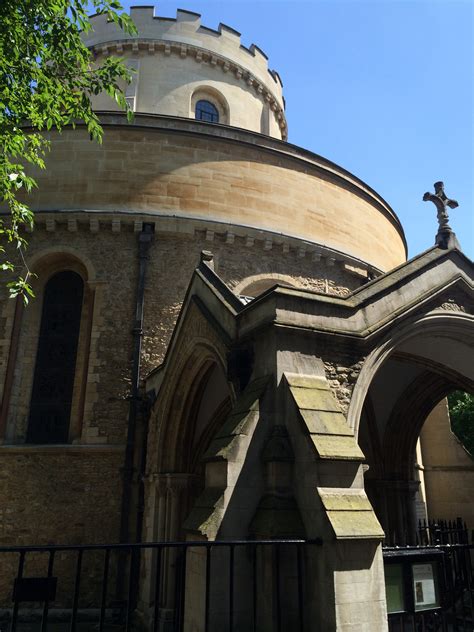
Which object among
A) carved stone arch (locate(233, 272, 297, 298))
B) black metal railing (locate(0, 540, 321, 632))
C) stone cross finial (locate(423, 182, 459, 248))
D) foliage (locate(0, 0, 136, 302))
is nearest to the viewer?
black metal railing (locate(0, 540, 321, 632))

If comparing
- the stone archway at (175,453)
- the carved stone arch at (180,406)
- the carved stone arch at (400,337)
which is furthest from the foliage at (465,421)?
the carved stone arch at (180,406)

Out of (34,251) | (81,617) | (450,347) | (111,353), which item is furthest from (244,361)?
(34,251)

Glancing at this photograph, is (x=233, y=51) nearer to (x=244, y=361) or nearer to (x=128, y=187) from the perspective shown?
(x=128, y=187)

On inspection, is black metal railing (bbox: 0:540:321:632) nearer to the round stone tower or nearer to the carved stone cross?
the round stone tower

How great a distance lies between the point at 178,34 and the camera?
20.3m

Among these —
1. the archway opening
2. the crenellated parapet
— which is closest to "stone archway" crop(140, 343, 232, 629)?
the archway opening

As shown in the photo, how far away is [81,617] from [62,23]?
34.4 ft

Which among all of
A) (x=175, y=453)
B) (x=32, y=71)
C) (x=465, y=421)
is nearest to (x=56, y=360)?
(x=175, y=453)

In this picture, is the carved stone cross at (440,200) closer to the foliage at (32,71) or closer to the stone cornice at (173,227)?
the stone cornice at (173,227)

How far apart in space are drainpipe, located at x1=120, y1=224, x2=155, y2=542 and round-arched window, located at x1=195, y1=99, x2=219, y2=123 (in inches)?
384

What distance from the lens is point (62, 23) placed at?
7672mm

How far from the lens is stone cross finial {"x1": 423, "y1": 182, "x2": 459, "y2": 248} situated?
8359mm

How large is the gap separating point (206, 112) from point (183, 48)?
8.80 feet

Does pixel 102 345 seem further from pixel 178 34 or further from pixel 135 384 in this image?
pixel 178 34
